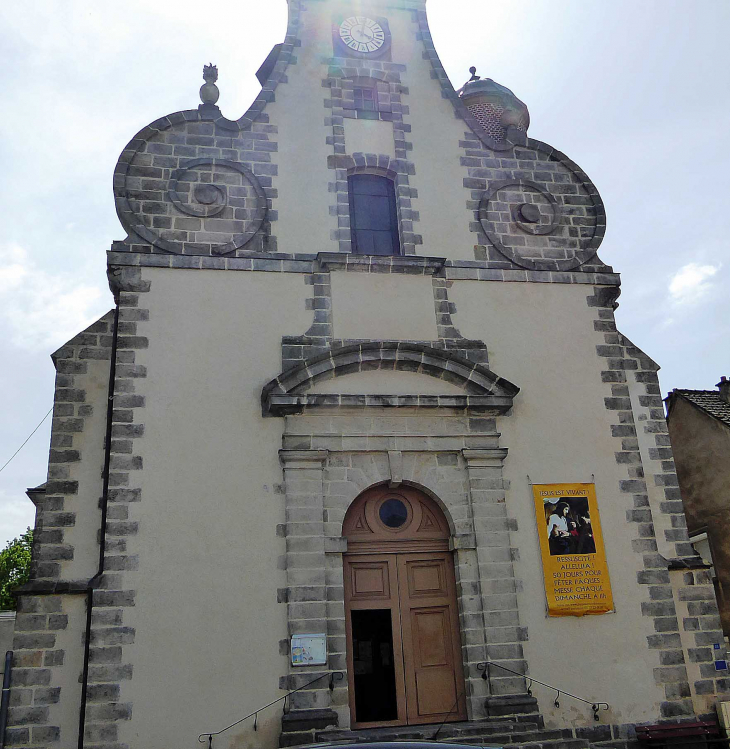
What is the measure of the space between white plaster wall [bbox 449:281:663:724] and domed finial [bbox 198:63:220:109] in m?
4.15

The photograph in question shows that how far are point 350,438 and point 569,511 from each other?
2.76m

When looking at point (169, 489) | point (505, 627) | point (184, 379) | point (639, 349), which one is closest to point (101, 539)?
point (169, 489)

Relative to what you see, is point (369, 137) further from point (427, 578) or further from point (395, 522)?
point (427, 578)

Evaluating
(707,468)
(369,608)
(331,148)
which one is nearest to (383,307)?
(331,148)

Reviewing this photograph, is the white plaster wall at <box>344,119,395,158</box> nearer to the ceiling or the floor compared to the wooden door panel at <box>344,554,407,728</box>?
nearer to the ceiling

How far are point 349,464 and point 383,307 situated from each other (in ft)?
6.85

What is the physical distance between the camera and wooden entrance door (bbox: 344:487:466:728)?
28.5ft

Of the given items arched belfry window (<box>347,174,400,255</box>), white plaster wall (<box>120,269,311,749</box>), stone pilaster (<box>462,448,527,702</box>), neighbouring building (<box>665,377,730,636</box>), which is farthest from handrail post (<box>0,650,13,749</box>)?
neighbouring building (<box>665,377,730,636</box>)

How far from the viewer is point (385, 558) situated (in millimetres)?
9172

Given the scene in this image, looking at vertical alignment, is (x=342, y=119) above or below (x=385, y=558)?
above

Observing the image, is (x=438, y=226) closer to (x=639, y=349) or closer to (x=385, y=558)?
(x=639, y=349)

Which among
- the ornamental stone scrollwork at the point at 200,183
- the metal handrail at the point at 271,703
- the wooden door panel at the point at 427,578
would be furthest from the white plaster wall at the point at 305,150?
the metal handrail at the point at 271,703

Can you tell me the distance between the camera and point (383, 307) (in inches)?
394

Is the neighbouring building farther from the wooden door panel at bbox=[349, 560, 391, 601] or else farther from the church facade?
the wooden door panel at bbox=[349, 560, 391, 601]
